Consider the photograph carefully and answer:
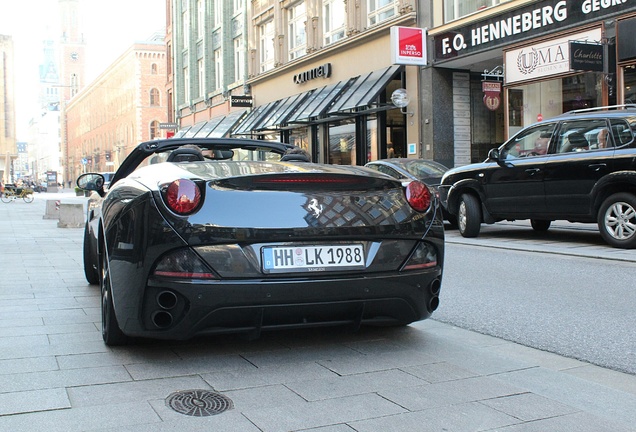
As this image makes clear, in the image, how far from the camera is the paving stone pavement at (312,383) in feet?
9.46

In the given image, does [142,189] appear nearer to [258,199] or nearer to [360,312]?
[258,199]

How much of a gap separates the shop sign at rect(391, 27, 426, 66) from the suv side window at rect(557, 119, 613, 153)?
40.8 feet

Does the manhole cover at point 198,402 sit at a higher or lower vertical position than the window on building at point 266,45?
lower

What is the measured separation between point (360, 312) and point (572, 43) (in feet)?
46.5

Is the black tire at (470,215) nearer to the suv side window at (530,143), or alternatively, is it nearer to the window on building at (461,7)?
the suv side window at (530,143)

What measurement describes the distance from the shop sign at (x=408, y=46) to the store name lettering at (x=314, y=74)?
6933 mm

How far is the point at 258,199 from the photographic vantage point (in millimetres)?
3658

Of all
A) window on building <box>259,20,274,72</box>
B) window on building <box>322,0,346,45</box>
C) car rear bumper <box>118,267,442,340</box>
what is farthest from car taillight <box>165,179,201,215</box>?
window on building <box>259,20,274,72</box>

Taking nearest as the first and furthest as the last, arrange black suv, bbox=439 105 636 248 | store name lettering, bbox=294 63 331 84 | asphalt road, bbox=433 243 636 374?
asphalt road, bbox=433 243 636 374 → black suv, bbox=439 105 636 248 → store name lettering, bbox=294 63 331 84

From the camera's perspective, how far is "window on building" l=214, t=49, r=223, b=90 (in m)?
43.3

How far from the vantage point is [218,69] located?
145 feet

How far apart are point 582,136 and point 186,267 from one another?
780 cm

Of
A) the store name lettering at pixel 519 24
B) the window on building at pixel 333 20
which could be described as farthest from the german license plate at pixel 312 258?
the window on building at pixel 333 20

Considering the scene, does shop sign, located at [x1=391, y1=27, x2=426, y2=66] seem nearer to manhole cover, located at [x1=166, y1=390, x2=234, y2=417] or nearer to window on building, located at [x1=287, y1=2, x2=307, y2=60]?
window on building, located at [x1=287, y1=2, x2=307, y2=60]
